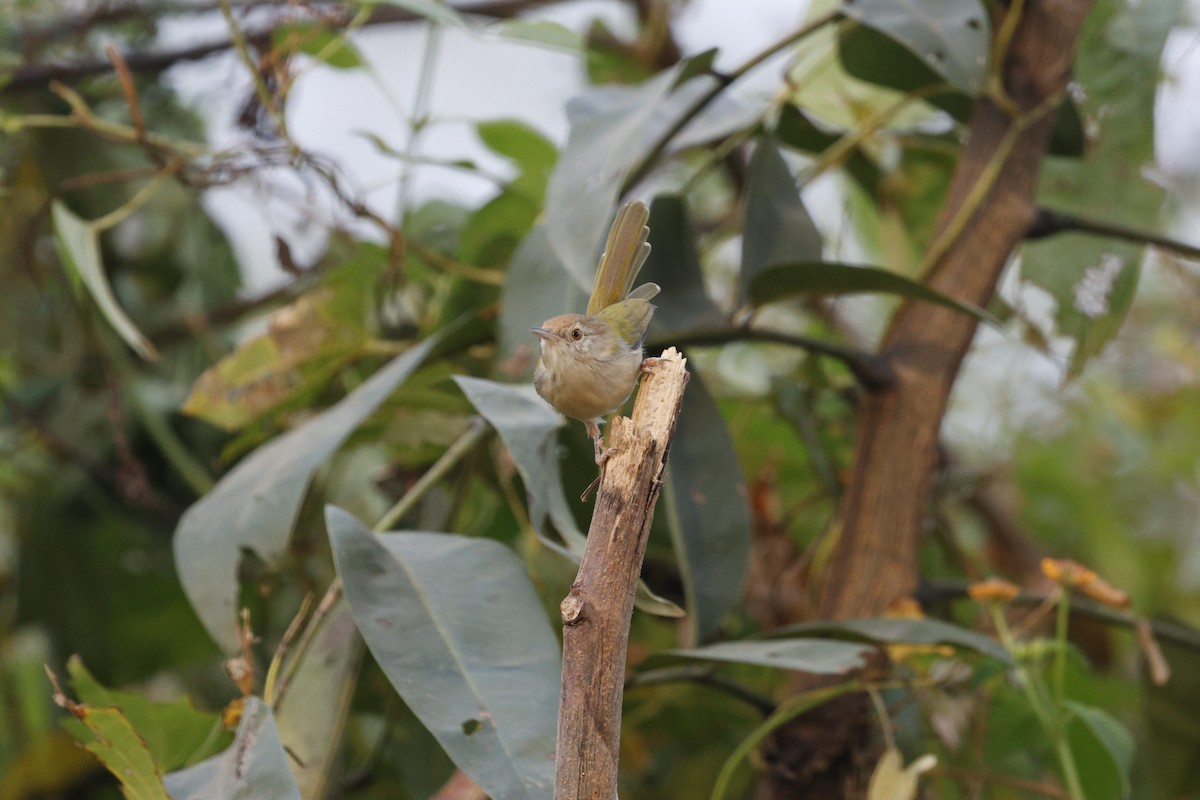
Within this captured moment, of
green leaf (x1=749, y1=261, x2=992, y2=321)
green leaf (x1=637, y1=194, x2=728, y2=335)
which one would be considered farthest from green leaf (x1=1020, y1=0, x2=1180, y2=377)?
green leaf (x1=637, y1=194, x2=728, y2=335)

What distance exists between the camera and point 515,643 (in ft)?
2.67

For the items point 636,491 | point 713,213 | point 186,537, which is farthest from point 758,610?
point 713,213

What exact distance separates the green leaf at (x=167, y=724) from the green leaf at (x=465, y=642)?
22 cm

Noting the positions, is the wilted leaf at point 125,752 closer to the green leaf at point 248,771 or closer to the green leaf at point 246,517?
the green leaf at point 248,771

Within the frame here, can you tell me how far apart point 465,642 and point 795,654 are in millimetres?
270

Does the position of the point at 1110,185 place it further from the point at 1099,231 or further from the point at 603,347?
the point at 603,347

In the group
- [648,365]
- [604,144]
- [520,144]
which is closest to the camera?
[648,365]

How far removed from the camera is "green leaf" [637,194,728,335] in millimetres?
1068

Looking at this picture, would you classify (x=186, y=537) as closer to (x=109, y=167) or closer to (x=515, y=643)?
(x=515, y=643)

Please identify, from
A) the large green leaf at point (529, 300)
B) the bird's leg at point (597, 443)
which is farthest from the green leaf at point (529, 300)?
the bird's leg at point (597, 443)

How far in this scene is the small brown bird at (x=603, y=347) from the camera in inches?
28.9

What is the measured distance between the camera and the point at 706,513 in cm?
102

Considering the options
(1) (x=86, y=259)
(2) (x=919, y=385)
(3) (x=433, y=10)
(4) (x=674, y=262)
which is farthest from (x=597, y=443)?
(1) (x=86, y=259)

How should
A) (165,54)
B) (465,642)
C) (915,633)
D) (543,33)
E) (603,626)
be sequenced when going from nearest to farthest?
(603,626) < (465,642) < (915,633) < (543,33) < (165,54)
